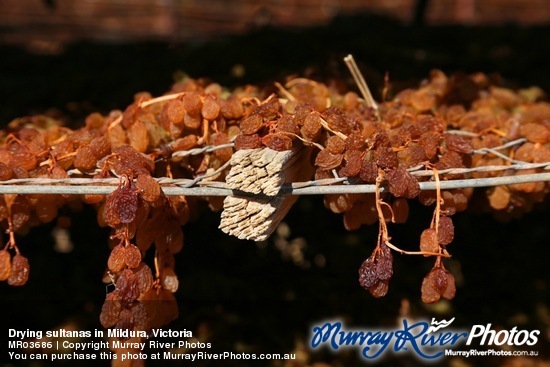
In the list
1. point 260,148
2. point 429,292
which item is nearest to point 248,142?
point 260,148

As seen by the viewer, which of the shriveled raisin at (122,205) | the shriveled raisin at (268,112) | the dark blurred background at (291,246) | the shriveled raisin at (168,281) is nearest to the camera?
the shriveled raisin at (122,205)

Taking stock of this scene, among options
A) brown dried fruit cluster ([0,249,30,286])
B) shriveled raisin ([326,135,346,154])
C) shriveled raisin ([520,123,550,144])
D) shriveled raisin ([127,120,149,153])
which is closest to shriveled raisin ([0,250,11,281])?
brown dried fruit cluster ([0,249,30,286])

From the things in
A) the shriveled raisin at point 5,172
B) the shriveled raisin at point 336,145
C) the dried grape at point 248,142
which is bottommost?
the shriveled raisin at point 336,145

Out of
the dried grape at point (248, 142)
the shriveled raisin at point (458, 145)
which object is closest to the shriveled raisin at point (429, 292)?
the shriveled raisin at point (458, 145)

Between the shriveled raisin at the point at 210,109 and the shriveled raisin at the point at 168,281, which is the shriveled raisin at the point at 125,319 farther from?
the shriveled raisin at the point at 210,109

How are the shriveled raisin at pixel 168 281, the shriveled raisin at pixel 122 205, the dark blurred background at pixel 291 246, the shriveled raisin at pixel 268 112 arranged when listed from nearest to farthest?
the shriveled raisin at pixel 122 205
the shriveled raisin at pixel 268 112
the shriveled raisin at pixel 168 281
the dark blurred background at pixel 291 246

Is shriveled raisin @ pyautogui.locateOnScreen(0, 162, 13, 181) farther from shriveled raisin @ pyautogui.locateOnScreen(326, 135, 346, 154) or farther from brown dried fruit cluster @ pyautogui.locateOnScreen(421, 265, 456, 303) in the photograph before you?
brown dried fruit cluster @ pyautogui.locateOnScreen(421, 265, 456, 303)
